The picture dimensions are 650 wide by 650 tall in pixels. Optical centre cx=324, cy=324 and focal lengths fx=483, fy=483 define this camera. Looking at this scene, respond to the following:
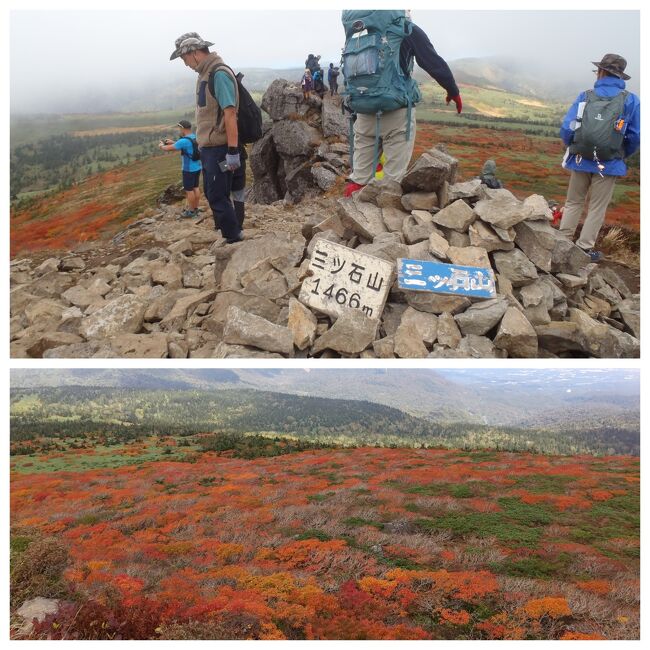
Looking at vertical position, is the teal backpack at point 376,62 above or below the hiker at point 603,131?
above

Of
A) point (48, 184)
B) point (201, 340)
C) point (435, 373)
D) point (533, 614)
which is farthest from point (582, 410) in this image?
point (48, 184)

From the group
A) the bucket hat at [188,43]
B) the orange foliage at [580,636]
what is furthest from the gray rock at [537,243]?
the bucket hat at [188,43]

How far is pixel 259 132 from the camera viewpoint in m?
7.30

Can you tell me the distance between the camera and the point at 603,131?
23.2ft

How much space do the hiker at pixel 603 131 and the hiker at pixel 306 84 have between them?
15719mm

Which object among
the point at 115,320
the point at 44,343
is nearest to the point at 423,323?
the point at 115,320

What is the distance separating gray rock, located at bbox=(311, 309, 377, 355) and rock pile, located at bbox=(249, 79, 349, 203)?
14954 mm

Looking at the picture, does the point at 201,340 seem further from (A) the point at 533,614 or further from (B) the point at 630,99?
(B) the point at 630,99

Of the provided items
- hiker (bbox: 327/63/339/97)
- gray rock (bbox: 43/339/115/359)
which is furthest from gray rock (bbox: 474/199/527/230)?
hiker (bbox: 327/63/339/97)

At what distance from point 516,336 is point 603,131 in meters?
3.78

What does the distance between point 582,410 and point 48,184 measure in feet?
81.1

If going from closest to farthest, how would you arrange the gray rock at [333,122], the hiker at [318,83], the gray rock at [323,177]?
the gray rock at [323,177], the gray rock at [333,122], the hiker at [318,83]

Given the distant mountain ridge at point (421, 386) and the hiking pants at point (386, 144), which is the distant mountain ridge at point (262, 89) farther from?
the distant mountain ridge at point (421, 386)

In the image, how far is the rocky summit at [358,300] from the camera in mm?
5605
